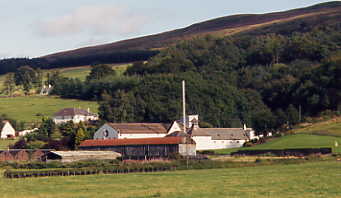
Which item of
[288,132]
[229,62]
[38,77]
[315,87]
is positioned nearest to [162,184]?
[288,132]

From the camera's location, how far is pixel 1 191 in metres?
37.7

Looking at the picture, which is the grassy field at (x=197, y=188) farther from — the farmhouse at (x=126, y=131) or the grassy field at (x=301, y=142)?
the farmhouse at (x=126, y=131)

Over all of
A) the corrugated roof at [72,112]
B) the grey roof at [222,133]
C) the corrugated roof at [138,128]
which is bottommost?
the grey roof at [222,133]

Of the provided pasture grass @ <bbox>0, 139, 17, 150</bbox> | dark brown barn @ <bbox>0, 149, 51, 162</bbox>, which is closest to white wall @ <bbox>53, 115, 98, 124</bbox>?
pasture grass @ <bbox>0, 139, 17, 150</bbox>

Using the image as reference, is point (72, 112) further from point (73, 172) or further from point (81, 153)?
point (73, 172)

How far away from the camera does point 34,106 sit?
15538cm

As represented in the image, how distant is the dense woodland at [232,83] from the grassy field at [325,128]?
11.6m

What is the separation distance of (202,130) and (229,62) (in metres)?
61.6

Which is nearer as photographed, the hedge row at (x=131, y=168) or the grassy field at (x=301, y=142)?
the hedge row at (x=131, y=168)

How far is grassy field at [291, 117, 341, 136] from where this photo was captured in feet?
311

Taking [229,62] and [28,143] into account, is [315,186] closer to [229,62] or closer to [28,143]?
[28,143]

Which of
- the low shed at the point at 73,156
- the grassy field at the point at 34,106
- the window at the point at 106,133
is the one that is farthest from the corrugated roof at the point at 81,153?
the grassy field at the point at 34,106

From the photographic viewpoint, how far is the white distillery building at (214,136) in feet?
356

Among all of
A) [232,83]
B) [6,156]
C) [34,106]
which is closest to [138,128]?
[6,156]
